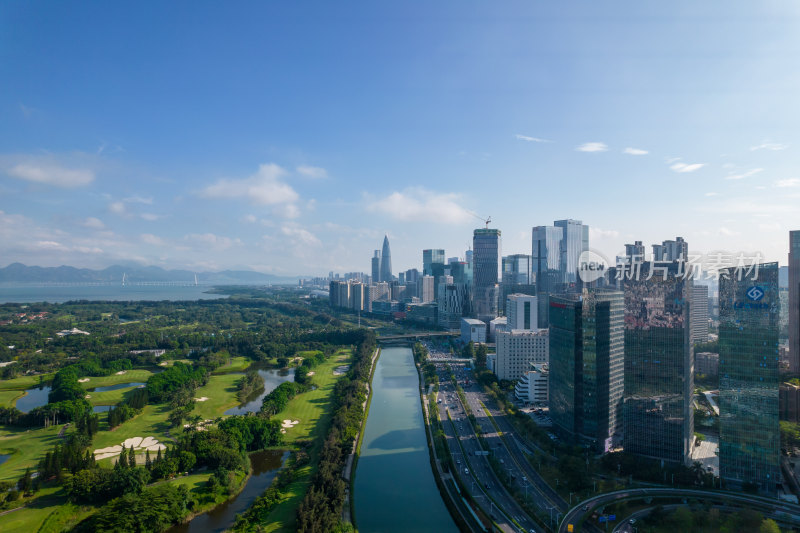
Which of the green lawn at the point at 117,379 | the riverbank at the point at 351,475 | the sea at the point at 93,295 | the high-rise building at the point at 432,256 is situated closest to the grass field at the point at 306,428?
the riverbank at the point at 351,475

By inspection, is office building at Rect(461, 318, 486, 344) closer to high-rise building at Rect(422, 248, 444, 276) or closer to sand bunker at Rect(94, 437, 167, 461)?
sand bunker at Rect(94, 437, 167, 461)

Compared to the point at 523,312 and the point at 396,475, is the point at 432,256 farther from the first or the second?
the point at 396,475

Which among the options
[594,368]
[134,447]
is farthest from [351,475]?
[594,368]

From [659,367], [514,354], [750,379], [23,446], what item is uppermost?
[750,379]

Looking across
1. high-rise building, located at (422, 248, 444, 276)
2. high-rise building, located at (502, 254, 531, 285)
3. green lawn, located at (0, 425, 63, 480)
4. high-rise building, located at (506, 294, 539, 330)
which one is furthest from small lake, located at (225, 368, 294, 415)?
high-rise building, located at (422, 248, 444, 276)

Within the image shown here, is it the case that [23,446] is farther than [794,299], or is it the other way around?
[794,299]

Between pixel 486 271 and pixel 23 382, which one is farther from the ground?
pixel 486 271
